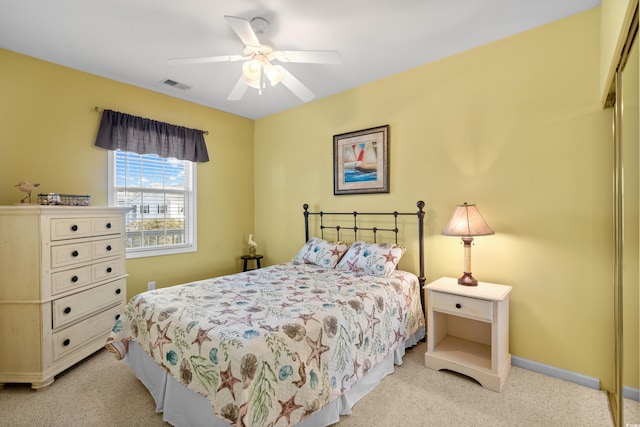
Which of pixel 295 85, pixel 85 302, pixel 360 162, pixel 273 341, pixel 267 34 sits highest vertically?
pixel 267 34

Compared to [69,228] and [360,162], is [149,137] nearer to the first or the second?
[69,228]

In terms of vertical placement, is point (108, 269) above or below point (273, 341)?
above

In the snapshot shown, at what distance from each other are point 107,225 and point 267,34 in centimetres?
218

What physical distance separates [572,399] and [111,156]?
4.50 m

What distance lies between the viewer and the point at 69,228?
92.0 inches

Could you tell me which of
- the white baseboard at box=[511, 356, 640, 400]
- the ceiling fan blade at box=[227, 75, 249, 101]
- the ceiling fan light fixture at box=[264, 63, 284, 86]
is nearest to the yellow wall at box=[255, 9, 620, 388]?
the white baseboard at box=[511, 356, 640, 400]

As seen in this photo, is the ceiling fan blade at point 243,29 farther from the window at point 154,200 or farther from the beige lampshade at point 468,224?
the window at point 154,200

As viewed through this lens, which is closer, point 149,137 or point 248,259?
point 149,137

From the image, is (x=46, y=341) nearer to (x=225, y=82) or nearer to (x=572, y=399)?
(x=225, y=82)

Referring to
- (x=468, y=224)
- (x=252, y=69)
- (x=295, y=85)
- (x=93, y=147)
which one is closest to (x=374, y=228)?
(x=468, y=224)

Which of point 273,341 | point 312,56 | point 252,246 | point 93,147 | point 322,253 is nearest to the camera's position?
point 273,341

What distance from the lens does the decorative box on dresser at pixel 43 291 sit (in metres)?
2.14

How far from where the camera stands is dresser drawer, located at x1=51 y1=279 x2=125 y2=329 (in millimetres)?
2260

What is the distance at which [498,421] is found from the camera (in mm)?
1752
